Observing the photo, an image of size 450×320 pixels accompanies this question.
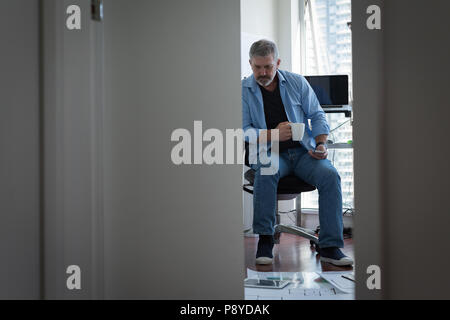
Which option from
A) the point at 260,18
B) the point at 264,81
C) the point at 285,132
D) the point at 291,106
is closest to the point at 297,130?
the point at 285,132

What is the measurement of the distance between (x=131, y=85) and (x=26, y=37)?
293 millimetres

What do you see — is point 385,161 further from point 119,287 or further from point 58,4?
point 58,4

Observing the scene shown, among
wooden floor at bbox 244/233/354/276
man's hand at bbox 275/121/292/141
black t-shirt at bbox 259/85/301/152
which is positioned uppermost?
black t-shirt at bbox 259/85/301/152

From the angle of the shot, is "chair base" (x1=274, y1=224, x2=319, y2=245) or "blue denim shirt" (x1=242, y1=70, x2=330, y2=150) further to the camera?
"chair base" (x1=274, y1=224, x2=319, y2=245)

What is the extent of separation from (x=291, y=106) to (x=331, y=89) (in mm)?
916

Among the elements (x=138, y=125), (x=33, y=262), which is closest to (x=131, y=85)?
(x=138, y=125)

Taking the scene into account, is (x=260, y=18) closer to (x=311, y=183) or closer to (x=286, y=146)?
(x=286, y=146)

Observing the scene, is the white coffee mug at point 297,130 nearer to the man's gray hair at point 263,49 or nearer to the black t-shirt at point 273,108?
the black t-shirt at point 273,108

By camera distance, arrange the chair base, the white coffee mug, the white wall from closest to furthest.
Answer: the white coffee mug → the chair base → the white wall

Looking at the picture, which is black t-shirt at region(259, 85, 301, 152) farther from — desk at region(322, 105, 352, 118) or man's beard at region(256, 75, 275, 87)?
desk at region(322, 105, 352, 118)

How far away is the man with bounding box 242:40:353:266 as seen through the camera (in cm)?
211

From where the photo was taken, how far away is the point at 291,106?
7.63 feet

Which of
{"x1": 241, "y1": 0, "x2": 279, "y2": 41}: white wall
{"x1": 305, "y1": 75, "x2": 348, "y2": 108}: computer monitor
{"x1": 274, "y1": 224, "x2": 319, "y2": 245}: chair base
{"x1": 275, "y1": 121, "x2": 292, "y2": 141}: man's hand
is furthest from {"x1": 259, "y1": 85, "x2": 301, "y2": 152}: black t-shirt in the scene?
{"x1": 241, "y1": 0, "x2": 279, "y2": 41}: white wall

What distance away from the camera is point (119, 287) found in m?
1.22
